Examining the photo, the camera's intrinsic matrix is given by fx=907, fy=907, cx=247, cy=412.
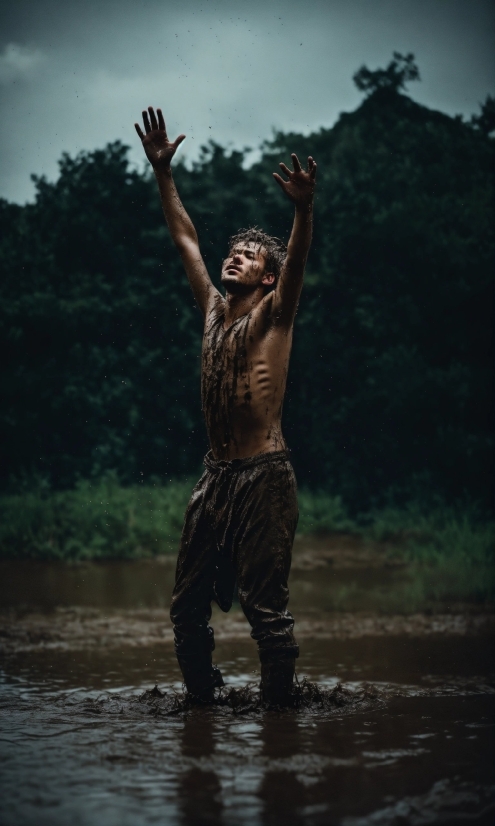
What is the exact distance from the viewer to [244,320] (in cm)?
328

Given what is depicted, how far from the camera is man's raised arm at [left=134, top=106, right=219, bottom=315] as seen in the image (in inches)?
142

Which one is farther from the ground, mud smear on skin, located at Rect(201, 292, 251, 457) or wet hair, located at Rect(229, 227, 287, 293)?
wet hair, located at Rect(229, 227, 287, 293)

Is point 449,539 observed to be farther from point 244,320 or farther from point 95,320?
point 244,320

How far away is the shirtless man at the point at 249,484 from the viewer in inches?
122

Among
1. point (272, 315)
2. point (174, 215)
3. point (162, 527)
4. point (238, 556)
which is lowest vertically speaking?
point (162, 527)

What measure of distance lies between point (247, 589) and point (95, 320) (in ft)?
24.9

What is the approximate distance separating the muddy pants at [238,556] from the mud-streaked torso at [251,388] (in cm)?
8

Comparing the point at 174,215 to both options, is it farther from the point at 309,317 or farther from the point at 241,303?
the point at 309,317

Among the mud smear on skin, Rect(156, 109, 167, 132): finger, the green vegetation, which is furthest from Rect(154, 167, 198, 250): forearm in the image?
the green vegetation

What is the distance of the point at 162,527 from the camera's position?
9203 mm

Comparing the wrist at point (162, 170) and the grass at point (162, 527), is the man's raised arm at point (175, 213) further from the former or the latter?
the grass at point (162, 527)

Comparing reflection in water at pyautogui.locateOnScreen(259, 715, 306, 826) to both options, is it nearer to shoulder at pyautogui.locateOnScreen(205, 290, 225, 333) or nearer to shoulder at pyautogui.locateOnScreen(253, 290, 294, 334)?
shoulder at pyautogui.locateOnScreen(253, 290, 294, 334)

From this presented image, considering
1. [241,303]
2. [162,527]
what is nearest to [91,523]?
[162,527]

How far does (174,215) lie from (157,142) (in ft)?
1.07
